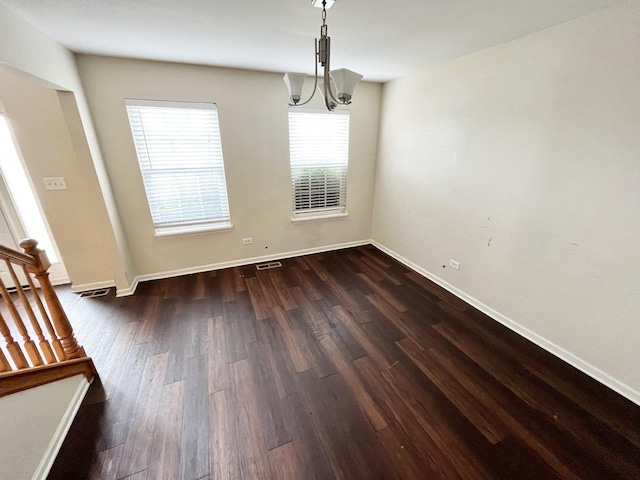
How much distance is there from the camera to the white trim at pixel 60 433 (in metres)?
1.29

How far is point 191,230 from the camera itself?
3.23 m

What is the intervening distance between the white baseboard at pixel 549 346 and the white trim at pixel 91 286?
3.87 m

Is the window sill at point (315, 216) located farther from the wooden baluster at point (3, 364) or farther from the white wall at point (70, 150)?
the wooden baluster at point (3, 364)

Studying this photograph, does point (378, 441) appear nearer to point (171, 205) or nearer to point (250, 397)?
point (250, 397)

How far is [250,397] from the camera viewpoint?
1.74 metres

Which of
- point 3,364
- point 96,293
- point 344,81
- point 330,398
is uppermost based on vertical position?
point 344,81

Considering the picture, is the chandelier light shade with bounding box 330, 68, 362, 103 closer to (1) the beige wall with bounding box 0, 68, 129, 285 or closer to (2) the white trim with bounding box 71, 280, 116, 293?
(1) the beige wall with bounding box 0, 68, 129, 285

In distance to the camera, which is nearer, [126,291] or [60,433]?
[60,433]

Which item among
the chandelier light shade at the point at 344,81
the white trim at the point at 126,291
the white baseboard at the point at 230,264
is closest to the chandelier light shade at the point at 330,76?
the chandelier light shade at the point at 344,81

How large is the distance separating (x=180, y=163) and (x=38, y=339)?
6.80 feet

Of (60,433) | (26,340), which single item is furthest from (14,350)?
(60,433)

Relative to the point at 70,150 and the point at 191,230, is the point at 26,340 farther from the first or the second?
the point at 70,150

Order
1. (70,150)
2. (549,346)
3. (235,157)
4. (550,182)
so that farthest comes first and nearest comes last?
(235,157)
(70,150)
(549,346)
(550,182)

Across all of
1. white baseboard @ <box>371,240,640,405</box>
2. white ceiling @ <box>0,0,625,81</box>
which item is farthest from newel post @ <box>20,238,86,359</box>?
white baseboard @ <box>371,240,640,405</box>
